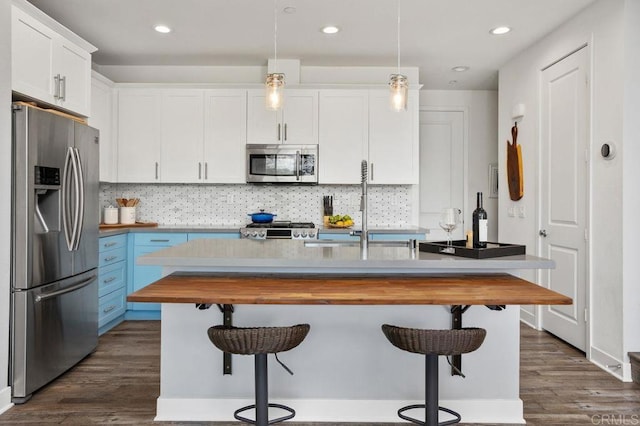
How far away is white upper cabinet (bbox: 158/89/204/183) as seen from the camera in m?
4.89

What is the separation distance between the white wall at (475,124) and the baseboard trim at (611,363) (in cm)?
281

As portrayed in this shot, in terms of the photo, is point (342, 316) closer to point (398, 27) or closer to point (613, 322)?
point (613, 322)

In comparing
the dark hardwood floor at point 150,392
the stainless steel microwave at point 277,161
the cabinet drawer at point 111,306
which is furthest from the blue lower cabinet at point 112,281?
the stainless steel microwave at point 277,161

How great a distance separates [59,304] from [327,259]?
192cm

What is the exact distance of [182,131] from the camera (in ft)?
16.1

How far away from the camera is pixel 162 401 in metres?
2.54

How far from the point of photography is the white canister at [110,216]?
491 cm

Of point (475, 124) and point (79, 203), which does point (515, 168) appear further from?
point (79, 203)

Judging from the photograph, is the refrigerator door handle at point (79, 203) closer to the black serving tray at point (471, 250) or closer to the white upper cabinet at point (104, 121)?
the white upper cabinet at point (104, 121)

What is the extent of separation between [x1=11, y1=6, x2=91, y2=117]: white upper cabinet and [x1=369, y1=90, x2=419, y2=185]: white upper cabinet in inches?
105

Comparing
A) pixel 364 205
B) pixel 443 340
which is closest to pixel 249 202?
pixel 364 205

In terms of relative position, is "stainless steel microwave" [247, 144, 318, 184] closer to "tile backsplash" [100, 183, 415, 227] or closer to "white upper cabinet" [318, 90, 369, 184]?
"white upper cabinet" [318, 90, 369, 184]

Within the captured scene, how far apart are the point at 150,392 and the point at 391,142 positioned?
3.25m

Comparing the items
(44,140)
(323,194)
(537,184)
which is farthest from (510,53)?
(44,140)
